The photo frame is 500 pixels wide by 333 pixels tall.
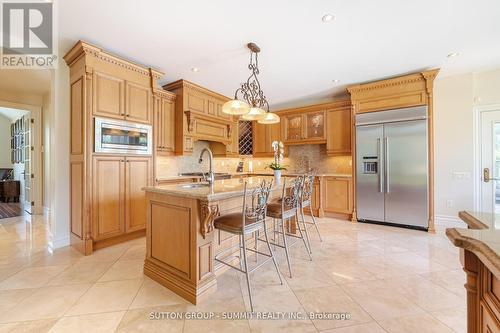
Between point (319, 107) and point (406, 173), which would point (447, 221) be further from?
point (319, 107)

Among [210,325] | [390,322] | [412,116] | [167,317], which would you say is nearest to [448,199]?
[412,116]

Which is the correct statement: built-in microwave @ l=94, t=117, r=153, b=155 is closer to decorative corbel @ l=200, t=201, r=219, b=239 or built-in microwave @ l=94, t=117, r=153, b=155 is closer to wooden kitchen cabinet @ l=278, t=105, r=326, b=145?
decorative corbel @ l=200, t=201, r=219, b=239

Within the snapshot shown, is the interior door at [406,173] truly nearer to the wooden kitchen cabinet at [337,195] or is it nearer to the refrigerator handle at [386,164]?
the refrigerator handle at [386,164]

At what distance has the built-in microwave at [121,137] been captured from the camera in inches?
113

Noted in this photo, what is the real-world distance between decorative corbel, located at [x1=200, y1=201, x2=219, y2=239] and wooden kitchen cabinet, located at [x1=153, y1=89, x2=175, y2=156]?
248 centimetres

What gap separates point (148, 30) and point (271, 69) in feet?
6.06

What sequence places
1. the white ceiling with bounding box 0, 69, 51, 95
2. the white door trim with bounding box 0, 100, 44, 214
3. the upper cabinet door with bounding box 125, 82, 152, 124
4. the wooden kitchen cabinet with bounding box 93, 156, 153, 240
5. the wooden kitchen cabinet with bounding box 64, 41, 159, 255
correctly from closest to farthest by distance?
the wooden kitchen cabinet with bounding box 64, 41, 159, 255 → the wooden kitchen cabinet with bounding box 93, 156, 153, 240 → the upper cabinet door with bounding box 125, 82, 152, 124 → the white ceiling with bounding box 0, 69, 51, 95 → the white door trim with bounding box 0, 100, 44, 214

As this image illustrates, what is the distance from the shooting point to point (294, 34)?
2631mm

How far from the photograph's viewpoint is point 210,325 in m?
1.60

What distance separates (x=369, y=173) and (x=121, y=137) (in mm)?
4134

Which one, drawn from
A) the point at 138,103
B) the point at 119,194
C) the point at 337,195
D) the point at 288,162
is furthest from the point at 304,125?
the point at 119,194

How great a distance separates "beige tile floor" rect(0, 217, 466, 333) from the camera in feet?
5.24

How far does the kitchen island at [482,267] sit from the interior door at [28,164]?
6875 mm

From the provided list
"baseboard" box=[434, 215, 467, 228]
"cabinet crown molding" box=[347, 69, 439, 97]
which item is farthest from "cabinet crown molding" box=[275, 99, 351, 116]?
"baseboard" box=[434, 215, 467, 228]
